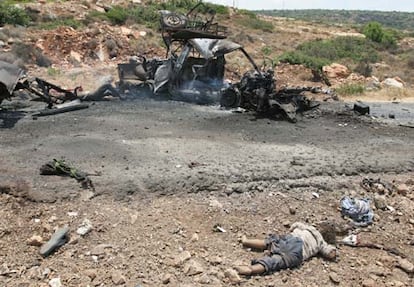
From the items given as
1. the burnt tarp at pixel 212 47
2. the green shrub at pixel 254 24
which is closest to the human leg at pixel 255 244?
the burnt tarp at pixel 212 47

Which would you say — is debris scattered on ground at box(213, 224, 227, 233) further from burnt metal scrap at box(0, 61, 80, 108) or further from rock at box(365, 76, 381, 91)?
rock at box(365, 76, 381, 91)

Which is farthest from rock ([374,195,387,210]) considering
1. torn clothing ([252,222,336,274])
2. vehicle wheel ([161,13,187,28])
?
vehicle wheel ([161,13,187,28])

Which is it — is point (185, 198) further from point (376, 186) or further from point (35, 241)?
point (376, 186)

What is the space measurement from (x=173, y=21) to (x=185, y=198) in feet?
29.4

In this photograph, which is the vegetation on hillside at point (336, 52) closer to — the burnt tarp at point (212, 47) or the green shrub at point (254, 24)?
the green shrub at point (254, 24)

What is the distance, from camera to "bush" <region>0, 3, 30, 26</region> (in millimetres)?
25734

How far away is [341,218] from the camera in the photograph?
257 inches

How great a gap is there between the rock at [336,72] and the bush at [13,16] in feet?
49.8

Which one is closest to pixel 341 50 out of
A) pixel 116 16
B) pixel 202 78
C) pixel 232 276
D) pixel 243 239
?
pixel 116 16

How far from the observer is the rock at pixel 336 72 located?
2400 cm

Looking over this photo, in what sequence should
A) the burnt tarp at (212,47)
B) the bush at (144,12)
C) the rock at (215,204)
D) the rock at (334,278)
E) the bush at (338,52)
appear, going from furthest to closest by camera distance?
the bush at (144,12) < the bush at (338,52) < the burnt tarp at (212,47) < the rock at (215,204) < the rock at (334,278)

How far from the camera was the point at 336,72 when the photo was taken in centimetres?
2420

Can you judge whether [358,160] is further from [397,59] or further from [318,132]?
[397,59]

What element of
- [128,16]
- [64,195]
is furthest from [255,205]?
[128,16]
